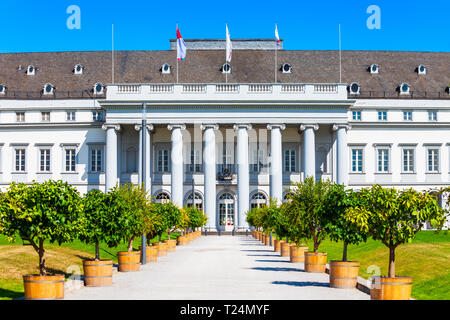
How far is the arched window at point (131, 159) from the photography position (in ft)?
259

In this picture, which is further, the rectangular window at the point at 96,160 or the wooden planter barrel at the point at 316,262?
the rectangular window at the point at 96,160

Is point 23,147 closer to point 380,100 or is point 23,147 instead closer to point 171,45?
point 171,45

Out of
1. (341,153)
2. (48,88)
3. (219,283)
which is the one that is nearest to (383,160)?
(341,153)

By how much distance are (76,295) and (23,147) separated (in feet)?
204

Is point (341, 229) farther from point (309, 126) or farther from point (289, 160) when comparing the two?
point (289, 160)

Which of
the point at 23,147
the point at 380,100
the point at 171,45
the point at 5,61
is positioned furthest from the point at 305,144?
the point at 5,61

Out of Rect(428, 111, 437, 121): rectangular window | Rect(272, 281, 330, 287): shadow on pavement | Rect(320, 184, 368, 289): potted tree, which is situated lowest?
Rect(272, 281, 330, 287): shadow on pavement

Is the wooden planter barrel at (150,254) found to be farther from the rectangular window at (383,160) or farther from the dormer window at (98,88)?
the rectangular window at (383,160)

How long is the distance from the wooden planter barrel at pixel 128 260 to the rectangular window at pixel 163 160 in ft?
166

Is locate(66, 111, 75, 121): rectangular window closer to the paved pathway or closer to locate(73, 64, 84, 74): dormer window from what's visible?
locate(73, 64, 84, 74): dormer window

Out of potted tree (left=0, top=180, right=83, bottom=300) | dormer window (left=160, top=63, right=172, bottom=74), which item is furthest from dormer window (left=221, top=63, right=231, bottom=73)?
potted tree (left=0, top=180, right=83, bottom=300)

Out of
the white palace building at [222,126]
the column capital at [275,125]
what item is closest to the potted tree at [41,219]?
the white palace building at [222,126]

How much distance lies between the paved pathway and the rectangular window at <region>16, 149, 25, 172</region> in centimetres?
5019

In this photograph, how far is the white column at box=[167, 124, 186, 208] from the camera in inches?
2894
